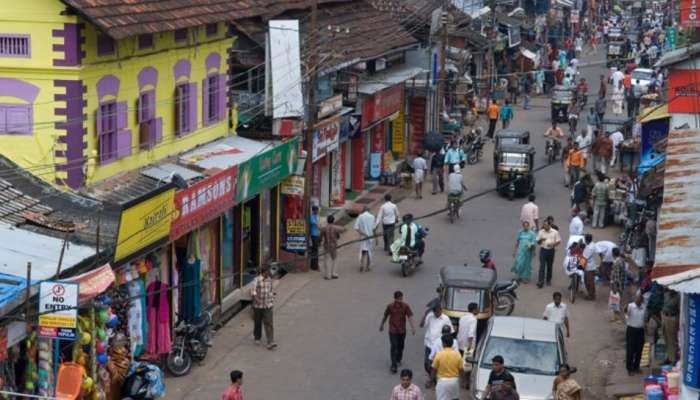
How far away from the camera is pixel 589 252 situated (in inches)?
1219

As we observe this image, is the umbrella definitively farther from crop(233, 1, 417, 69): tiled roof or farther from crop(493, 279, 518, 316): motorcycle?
crop(493, 279, 518, 316): motorcycle

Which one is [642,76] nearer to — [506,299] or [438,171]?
[438,171]

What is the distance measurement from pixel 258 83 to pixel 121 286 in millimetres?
12992

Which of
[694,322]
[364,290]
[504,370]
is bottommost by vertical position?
[364,290]

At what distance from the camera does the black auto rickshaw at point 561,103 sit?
59500 mm

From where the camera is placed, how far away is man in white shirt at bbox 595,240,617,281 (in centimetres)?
3145

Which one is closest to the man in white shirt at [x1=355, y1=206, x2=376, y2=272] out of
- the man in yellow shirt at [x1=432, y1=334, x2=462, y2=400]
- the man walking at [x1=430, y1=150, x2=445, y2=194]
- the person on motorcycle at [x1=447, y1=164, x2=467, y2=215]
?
the person on motorcycle at [x1=447, y1=164, x2=467, y2=215]

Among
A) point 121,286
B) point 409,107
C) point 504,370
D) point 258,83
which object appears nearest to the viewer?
point 504,370

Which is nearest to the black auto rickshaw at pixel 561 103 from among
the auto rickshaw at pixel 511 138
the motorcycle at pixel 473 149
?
the motorcycle at pixel 473 149

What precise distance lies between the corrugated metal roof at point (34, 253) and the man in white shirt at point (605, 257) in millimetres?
13517

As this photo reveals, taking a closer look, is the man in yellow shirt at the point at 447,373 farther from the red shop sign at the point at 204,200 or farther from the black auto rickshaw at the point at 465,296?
the red shop sign at the point at 204,200

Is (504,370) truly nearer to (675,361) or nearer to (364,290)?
(675,361)

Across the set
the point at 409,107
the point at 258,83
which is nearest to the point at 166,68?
the point at 258,83

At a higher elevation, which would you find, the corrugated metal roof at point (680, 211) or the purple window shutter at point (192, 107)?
the corrugated metal roof at point (680, 211)
